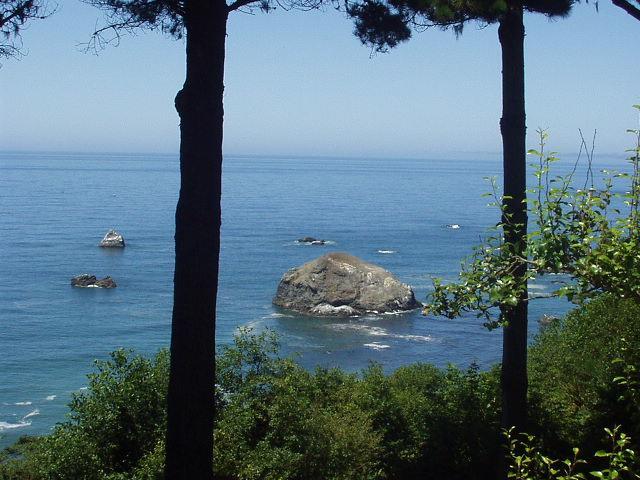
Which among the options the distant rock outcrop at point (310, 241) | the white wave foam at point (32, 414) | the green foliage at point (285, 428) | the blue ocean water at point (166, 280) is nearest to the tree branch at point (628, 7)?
the green foliage at point (285, 428)

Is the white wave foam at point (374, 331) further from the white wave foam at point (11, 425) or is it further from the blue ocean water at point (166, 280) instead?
the white wave foam at point (11, 425)

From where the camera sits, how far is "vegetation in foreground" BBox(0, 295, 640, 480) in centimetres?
855

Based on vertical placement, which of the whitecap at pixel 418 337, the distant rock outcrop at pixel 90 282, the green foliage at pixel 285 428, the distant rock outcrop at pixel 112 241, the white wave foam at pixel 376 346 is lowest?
the white wave foam at pixel 376 346

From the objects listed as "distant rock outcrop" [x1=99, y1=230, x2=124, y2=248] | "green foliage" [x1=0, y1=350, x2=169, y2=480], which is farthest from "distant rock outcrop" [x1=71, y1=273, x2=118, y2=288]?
"green foliage" [x1=0, y1=350, x2=169, y2=480]

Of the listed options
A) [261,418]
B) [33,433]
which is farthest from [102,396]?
[33,433]

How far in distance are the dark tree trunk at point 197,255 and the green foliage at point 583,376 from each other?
4.39 m

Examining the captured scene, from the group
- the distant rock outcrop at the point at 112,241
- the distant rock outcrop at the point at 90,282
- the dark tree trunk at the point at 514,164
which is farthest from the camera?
the distant rock outcrop at the point at 112,241

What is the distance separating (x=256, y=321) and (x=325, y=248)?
2463 cm

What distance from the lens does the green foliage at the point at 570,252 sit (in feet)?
13.3

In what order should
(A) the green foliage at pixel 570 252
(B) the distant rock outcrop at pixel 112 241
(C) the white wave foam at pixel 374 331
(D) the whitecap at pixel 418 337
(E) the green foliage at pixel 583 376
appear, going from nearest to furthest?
(A) the green foliage at pixel 570 252 → (E) the green foliage at pixel 583 376 → (D) the whitecap at pixel 418 337 → (C) the white wave foam at pixel 374 331 → (B) the distant rock outcrop at pixel 112 241

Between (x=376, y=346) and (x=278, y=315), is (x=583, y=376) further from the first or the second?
(x=278, y=315)

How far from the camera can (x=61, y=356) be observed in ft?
114

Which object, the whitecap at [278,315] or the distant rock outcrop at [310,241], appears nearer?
the whitecap at [278,315]

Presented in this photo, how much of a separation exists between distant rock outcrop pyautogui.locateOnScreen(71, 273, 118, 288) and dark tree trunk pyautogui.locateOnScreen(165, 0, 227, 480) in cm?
4508
